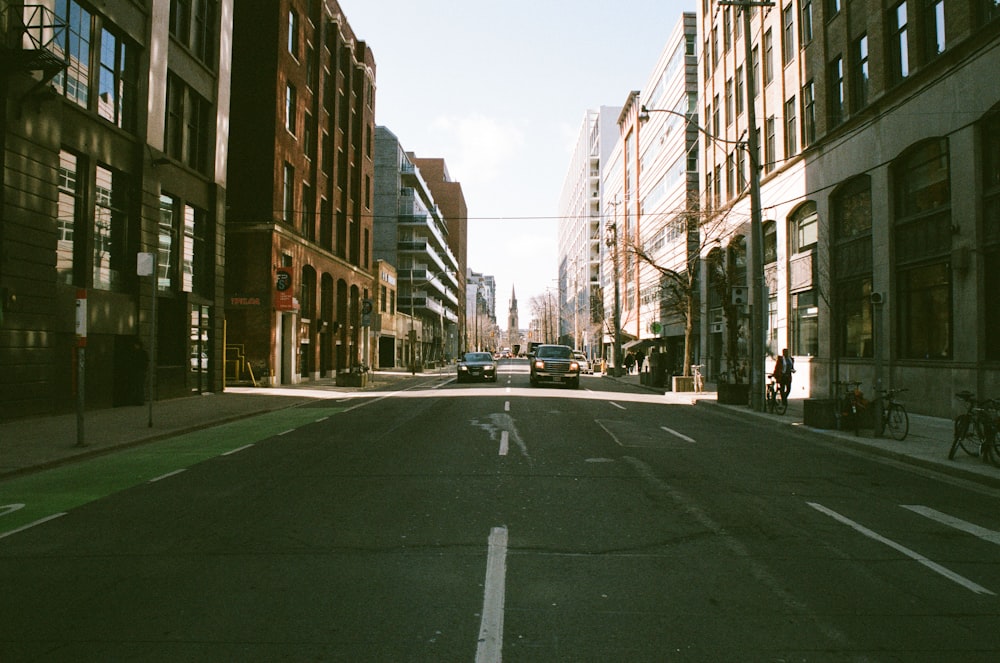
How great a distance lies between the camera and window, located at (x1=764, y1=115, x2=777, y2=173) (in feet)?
98.5

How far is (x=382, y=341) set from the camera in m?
63.3

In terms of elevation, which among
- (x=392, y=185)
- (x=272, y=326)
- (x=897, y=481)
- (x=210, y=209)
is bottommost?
(x=897, y=481)

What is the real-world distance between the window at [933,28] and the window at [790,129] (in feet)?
28.8

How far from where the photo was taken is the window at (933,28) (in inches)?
710

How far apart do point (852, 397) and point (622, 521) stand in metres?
10.0

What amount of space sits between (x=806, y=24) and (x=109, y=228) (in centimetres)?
2526

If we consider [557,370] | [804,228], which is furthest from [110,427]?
[804,228]

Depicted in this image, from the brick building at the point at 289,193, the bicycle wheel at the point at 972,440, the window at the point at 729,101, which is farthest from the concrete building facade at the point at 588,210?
the bicycle wheel at the point at 972,440

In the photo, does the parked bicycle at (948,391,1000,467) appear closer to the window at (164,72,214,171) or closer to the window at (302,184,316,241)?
the window at (164,72,214,171)

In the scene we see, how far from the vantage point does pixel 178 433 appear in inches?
551

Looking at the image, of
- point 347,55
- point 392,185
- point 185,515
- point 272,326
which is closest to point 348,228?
point 347,55

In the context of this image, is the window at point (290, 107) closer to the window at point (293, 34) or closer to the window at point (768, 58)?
the window at point (293, 34)

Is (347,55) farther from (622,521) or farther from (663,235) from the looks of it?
(622,521)

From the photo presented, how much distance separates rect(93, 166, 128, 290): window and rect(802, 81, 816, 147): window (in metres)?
23.4
